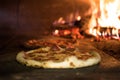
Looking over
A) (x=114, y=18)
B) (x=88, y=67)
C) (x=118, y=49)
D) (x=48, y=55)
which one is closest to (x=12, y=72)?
(x=48, y=55)

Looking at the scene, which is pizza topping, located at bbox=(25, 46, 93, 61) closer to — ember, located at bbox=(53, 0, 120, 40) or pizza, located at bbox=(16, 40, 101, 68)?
pizza, located at bbox=(16, 40, 101, 68)

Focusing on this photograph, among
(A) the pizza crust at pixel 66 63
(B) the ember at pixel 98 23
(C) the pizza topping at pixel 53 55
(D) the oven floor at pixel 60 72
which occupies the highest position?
(B) the ember at pixel 98 23

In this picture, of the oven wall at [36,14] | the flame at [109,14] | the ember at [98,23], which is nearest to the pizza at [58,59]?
the ember at [98,23]

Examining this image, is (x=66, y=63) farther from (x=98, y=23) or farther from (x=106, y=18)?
(x=106, y=18)

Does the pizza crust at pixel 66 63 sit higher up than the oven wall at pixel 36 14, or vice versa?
the oven wall at pixel 36 14

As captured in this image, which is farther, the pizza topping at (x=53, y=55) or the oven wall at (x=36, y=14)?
the oven wall at (x=36, y=14)

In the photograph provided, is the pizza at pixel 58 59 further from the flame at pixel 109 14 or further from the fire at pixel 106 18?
the flame at pixel 109 14
